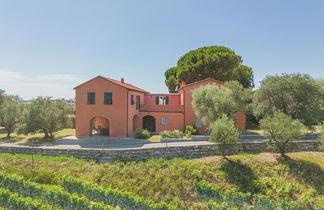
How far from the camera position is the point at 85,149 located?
600 inches

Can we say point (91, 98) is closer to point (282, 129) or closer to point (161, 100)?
point (161, 100)

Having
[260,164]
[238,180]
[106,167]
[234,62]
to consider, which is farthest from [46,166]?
[234,62]

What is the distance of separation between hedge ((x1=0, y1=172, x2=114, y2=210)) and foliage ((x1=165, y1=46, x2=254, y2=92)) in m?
25.1

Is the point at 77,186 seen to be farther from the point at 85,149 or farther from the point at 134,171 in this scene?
the point at 85,149

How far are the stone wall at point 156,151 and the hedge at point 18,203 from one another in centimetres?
626

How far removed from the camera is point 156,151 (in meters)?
15.0

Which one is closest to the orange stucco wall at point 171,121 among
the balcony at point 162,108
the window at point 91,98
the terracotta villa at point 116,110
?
the terracotta villa at point 116,110

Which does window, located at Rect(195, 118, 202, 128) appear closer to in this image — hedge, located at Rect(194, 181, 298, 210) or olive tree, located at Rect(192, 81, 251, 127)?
olive tree, located at Rect(192, 81, 251, 127)

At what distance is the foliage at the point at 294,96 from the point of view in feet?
51.1

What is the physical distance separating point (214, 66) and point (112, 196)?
2506cm

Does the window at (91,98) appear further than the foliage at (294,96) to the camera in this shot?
Yes

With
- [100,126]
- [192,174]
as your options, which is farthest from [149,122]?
[192,174]

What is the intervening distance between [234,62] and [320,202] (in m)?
21.9

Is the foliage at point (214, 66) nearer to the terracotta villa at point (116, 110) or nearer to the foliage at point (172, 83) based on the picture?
the foliage at point (172, 83)
